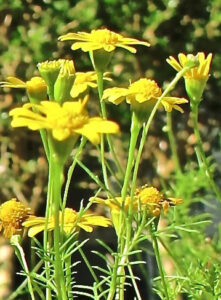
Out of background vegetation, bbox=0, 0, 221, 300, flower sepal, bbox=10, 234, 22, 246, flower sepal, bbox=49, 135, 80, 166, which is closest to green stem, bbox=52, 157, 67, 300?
flower sepal, bbox=49, 135, 80, 166

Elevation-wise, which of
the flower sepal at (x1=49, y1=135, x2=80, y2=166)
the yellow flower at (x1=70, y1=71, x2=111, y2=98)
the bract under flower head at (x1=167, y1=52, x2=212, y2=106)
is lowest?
the flower sepal at (x1=49, y1=135, x2=80, y2=166)

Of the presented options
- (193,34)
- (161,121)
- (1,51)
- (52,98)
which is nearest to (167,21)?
(193,34)

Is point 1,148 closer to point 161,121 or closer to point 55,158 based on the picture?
point 161,121

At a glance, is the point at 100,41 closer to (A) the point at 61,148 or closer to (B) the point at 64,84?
(B) the point at 64,84

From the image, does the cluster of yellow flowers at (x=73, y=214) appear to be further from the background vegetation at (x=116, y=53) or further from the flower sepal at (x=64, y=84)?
the background vegetation at (x=116, y=53)

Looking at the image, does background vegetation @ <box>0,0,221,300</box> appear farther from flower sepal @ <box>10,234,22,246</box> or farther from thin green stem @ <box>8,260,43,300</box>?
flower sepal @ <box>10,234,22,246</box>

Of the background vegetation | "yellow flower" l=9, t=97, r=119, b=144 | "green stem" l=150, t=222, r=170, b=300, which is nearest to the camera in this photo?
"yellow flower" l=9, t=97, r=119, b=144
